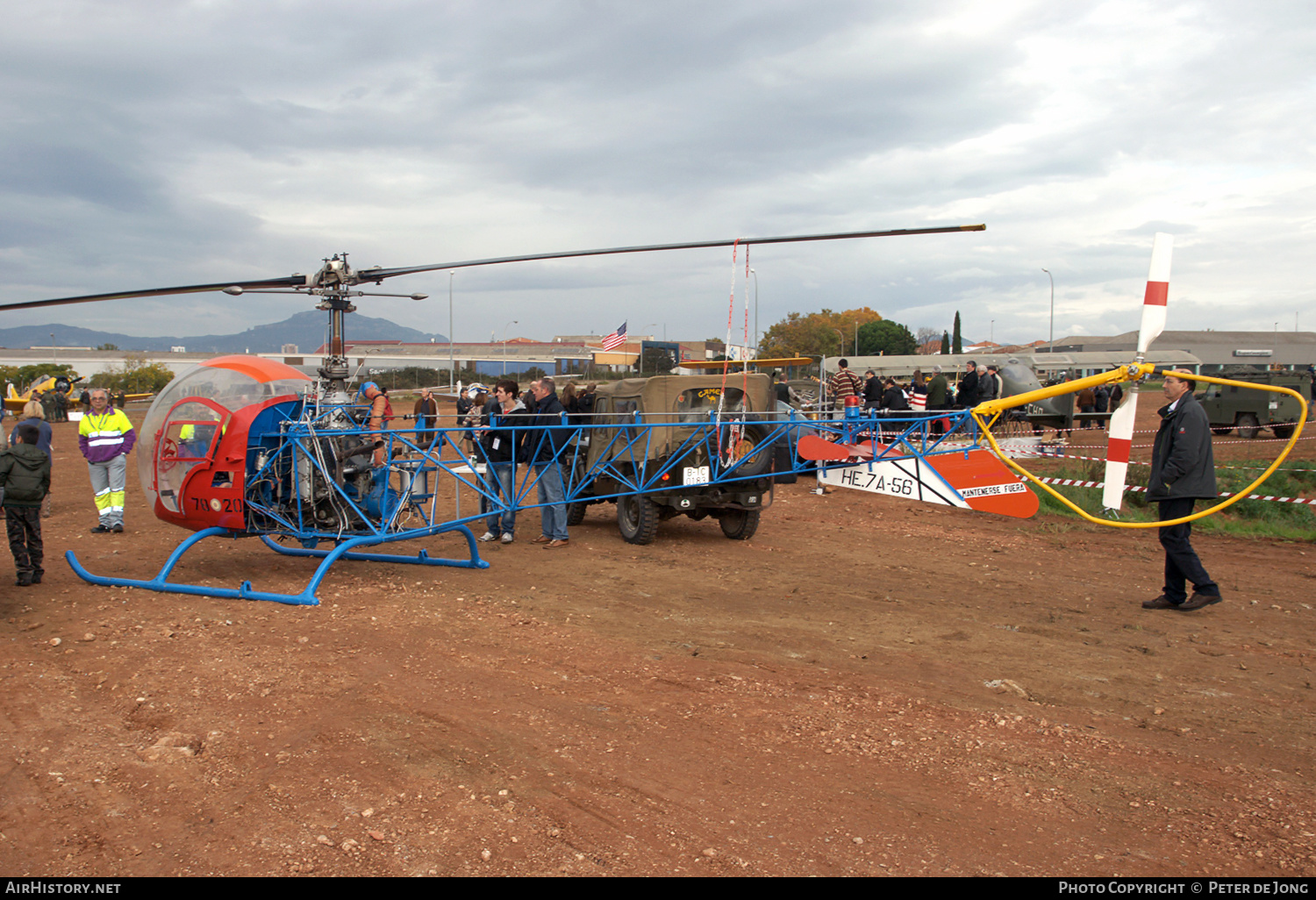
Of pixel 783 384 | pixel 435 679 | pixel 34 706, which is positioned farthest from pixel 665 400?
pixel 783 384

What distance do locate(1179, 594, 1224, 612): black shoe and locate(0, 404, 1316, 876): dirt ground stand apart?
3.3 inches

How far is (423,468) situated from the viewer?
7.63 metres

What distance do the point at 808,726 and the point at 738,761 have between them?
63 cm

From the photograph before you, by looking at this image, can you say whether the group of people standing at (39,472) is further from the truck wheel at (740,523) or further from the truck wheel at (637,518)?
the truck wheel at (740,523)

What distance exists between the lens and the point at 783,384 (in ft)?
59.9

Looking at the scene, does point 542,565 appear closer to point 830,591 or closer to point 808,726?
point 830,591

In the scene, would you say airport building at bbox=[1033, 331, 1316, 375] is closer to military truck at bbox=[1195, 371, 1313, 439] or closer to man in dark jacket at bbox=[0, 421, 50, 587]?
military truck at bbox=[1195, 371, 1313, 439]

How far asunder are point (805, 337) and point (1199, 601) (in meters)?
65.2

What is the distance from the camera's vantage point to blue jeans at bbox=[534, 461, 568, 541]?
9508 mm

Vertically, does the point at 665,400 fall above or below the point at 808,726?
above

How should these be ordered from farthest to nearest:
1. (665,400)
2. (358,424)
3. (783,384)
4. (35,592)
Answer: (783,384) → (665,400) → (358,424) → (35,592)

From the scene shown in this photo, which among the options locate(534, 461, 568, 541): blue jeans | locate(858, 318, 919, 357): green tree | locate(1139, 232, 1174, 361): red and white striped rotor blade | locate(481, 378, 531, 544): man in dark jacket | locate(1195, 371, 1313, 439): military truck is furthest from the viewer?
locate(858, 318, 919, 357): green tree

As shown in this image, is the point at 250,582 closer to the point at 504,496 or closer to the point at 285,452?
the point at 285,452

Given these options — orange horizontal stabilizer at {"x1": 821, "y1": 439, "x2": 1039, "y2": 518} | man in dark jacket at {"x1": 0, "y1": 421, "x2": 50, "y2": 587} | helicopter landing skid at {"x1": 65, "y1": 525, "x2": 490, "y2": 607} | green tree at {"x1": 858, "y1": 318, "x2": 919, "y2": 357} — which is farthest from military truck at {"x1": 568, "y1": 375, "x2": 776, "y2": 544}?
green tree at {"x1": 858, "y1": 318, "x2": 919, "y2": 357}
